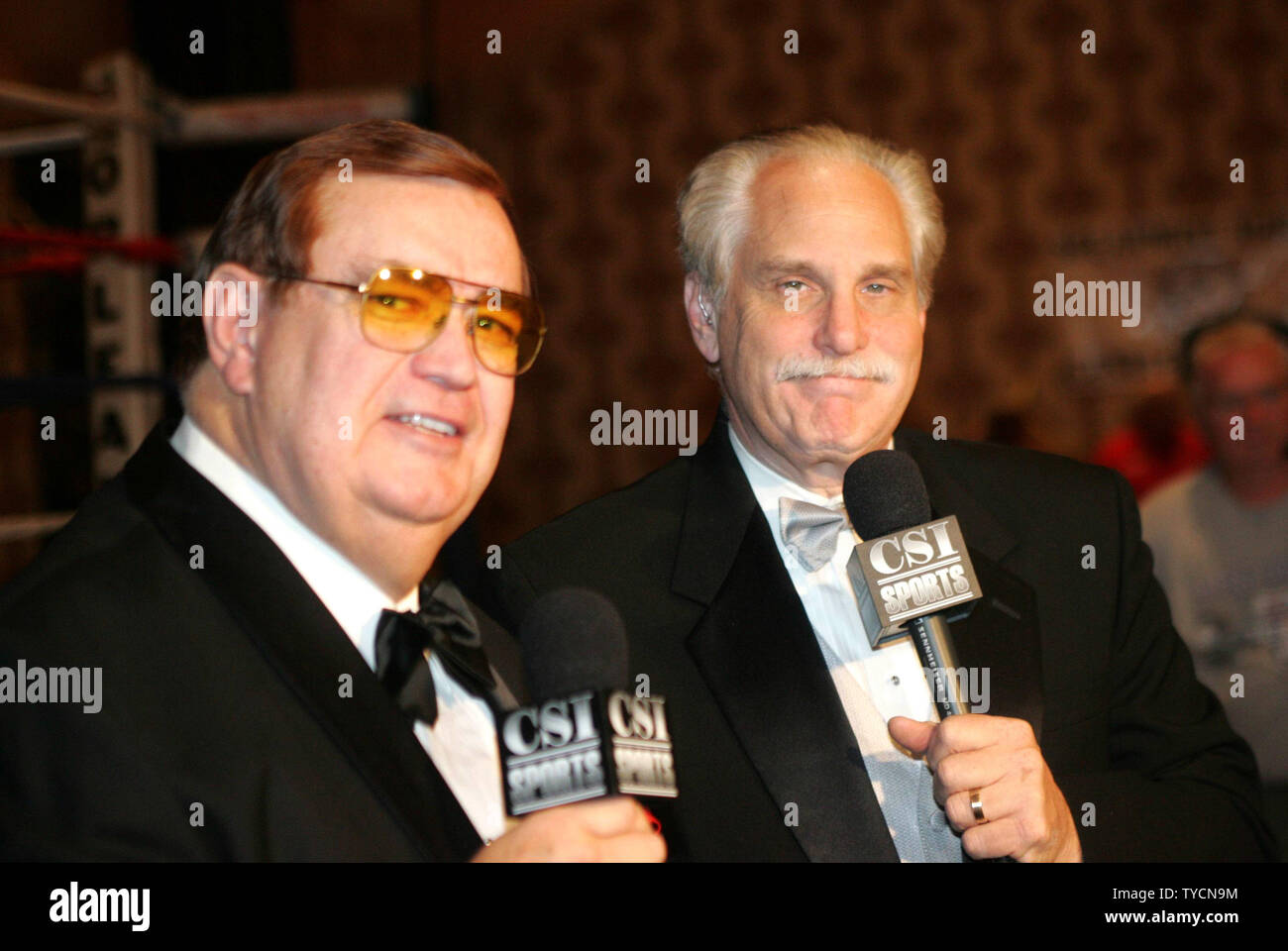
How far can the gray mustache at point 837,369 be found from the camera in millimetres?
1744

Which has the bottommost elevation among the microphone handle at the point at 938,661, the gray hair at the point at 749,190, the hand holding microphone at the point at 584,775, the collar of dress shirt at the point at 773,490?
the hand holding microphone at the point at 584,775

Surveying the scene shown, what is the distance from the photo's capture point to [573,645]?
1.19 metres

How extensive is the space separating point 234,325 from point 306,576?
289 mm

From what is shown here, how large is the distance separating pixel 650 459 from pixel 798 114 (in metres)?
1.84

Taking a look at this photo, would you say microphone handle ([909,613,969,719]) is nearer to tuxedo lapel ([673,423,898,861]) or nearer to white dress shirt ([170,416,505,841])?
tuxedo lapel ([673,423,898,861])

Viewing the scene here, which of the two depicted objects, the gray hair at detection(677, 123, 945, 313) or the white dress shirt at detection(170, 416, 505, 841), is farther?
the gray hair at detection(677, 123, 945, 313)

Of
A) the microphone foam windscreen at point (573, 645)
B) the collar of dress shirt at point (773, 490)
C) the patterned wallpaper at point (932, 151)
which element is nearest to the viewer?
the microphone foam windscreen at point (573, 645)

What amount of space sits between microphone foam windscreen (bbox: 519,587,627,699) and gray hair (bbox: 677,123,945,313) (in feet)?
2.63

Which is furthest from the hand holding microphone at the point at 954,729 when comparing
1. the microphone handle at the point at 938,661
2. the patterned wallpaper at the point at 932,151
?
the patterned wallpaper at the point at 932,151

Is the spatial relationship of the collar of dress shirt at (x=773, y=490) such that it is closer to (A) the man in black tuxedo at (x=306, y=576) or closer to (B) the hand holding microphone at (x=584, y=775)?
(A) the man in black tuxedo at (x=306, y=576)

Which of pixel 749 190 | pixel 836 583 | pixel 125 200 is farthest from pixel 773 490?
pixel 125 200

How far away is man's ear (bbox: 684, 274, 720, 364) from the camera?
6.39 feet

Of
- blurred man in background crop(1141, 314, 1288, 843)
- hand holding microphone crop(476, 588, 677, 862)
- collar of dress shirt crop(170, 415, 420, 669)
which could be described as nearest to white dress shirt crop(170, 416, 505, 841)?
collar of dress shirt crop(170, 415, 420, 669)
